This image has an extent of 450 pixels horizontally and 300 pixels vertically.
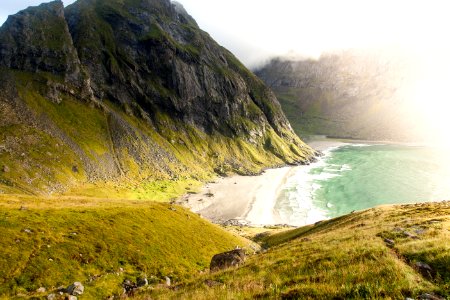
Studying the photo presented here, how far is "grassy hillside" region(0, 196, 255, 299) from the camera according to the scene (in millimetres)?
32500

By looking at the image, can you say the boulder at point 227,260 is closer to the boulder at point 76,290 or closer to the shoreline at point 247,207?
the boulder at point 76,290

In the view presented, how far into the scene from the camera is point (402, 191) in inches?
7726

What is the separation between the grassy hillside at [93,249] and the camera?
32500 mm

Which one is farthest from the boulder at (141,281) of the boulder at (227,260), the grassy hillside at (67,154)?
the grassy hillside at (67,154)

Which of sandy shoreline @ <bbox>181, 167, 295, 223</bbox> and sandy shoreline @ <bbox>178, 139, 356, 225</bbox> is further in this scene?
sandy shoreline @ <bbox>181, 167, 295, 223</bbox>

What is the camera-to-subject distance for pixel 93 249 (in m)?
40.2

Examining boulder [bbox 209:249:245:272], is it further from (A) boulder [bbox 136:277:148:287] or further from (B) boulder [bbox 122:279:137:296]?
(B) boulder [bbox 122:279:137:296]

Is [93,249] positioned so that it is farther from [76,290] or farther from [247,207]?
[247,207]

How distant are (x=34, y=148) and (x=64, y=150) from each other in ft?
49.0

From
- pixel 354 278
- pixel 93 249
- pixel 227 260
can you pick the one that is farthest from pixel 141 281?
pixel 354 278

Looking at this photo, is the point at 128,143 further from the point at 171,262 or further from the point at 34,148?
the point at 171,262

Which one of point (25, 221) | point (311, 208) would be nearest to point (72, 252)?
point (25, 221)

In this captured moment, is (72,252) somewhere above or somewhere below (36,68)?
below

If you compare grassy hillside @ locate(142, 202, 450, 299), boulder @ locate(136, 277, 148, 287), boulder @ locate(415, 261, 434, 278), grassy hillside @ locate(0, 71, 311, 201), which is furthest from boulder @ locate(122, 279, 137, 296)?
grassy hillside @ locate(0, 71, 311, 201)
